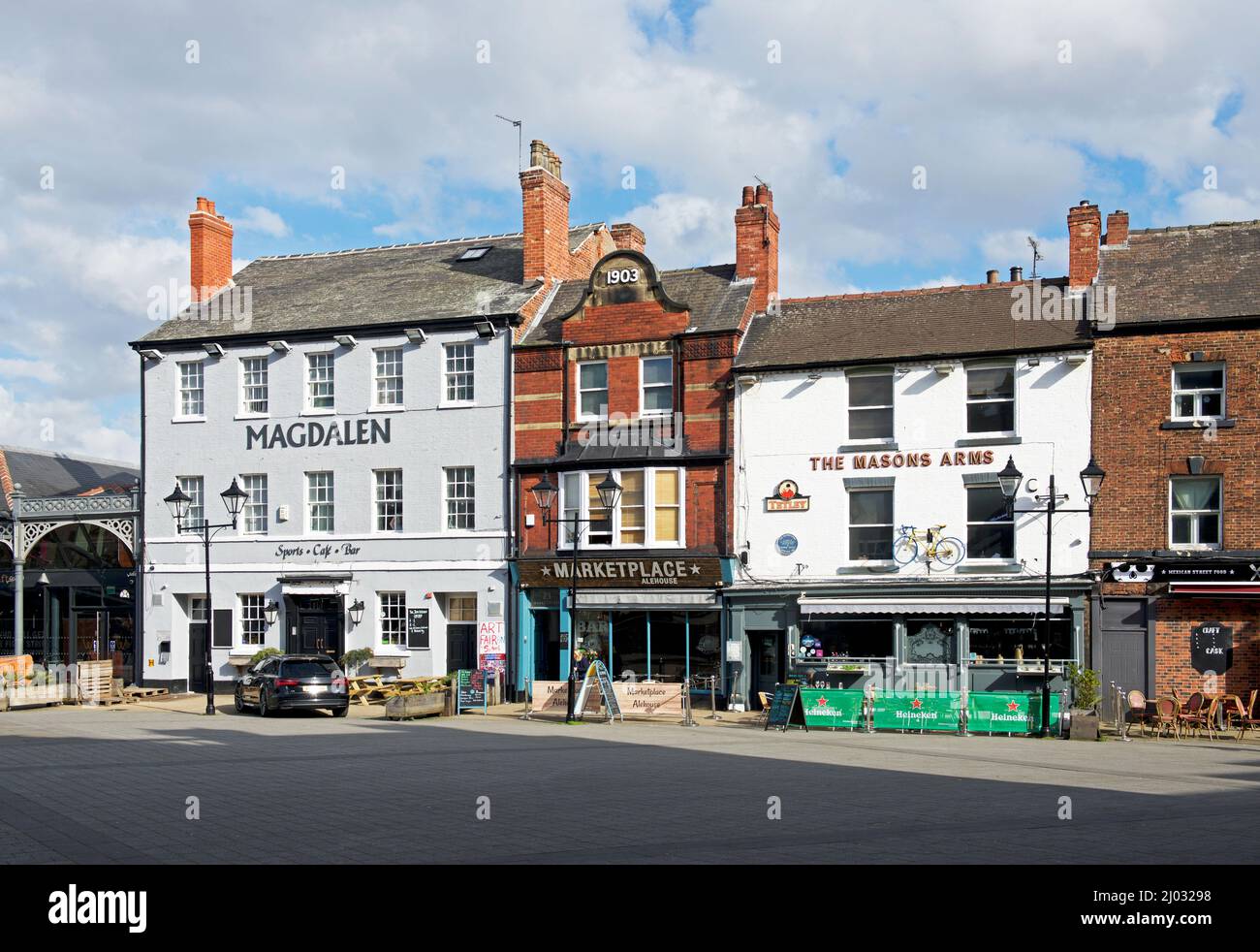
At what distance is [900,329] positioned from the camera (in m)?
31.3

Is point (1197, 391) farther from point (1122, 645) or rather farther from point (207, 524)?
point (207, 524)

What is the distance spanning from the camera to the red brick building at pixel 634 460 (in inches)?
1256

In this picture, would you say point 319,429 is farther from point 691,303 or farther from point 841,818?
point 841,818

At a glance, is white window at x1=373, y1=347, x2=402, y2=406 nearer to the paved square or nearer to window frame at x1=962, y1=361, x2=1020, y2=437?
the paved square

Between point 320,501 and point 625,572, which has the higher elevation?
Result: point 320,501

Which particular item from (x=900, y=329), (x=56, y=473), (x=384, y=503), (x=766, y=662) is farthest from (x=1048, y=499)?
(x=56, y=473)

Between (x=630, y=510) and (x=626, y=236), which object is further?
(x=626, y=236)

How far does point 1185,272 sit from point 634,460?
13172 millimetres

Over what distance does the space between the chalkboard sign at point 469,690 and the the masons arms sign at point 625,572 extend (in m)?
3.05

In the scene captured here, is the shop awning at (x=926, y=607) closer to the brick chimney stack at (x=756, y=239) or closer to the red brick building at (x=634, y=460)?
the red brick building at (x=634, y=460)

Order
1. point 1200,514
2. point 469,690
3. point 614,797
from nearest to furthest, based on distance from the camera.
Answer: point 614,797, point 1200,514, point 469,690

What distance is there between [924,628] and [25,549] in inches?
Answer: 1020

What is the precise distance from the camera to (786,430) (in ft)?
103
